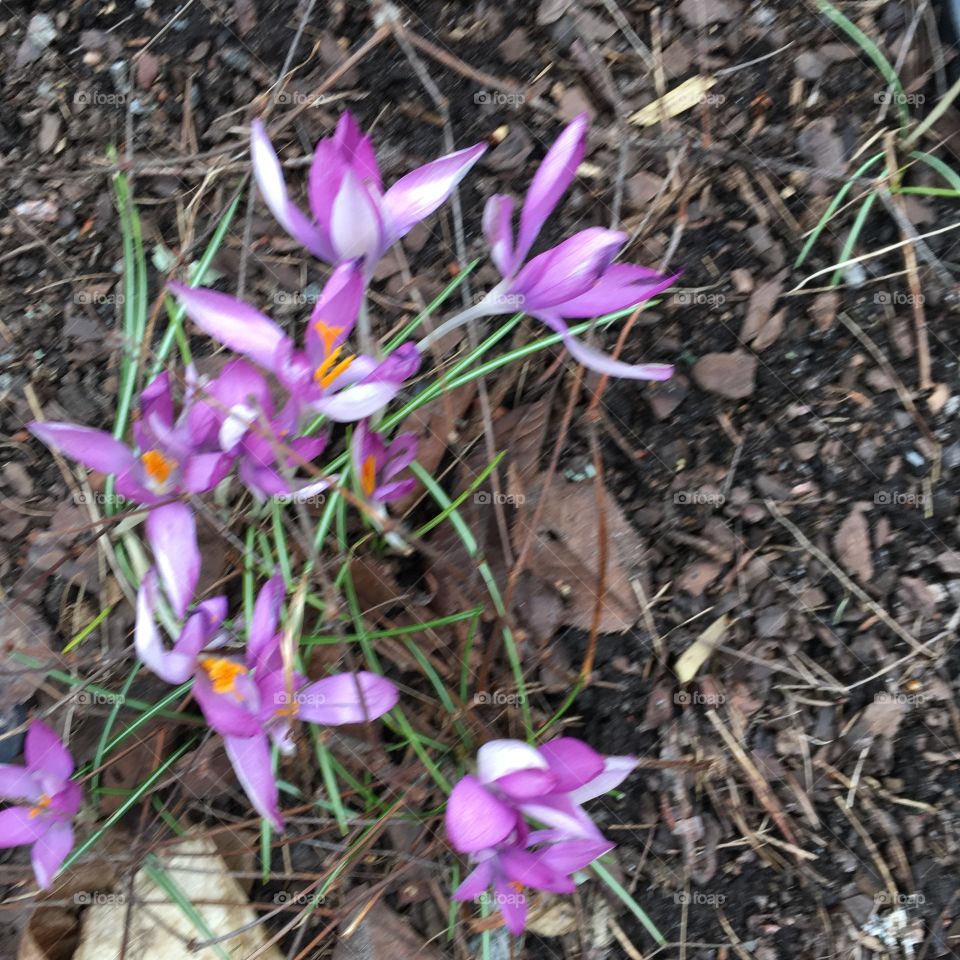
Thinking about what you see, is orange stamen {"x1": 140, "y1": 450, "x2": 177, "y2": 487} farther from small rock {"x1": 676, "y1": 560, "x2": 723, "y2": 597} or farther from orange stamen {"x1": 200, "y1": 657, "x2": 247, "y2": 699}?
small rock {"x1": 676, "y1": 560, "x2": 723, "y2": 597}

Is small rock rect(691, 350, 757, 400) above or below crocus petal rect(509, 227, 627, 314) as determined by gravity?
below

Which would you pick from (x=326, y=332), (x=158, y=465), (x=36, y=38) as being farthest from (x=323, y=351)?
(x=36, y=38)

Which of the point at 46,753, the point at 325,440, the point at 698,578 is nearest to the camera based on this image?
the point at 325,440

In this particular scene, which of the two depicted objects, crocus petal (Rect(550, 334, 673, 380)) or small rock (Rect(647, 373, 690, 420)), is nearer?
crocus petal (Rect(550, 334, 673, 380))

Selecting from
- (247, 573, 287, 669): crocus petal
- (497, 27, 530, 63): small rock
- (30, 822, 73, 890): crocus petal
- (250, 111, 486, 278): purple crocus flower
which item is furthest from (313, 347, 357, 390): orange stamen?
(497, 27, 530, 63): small rock

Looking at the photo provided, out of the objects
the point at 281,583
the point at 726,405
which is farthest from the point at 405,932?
the point at 726,405

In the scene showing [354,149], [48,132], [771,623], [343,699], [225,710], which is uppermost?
[48,132]

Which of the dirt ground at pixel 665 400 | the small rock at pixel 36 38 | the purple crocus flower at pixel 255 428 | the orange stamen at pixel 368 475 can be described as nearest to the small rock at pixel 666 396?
the dirt ground at pixel 665 400

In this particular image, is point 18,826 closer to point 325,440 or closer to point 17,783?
point 17,783
